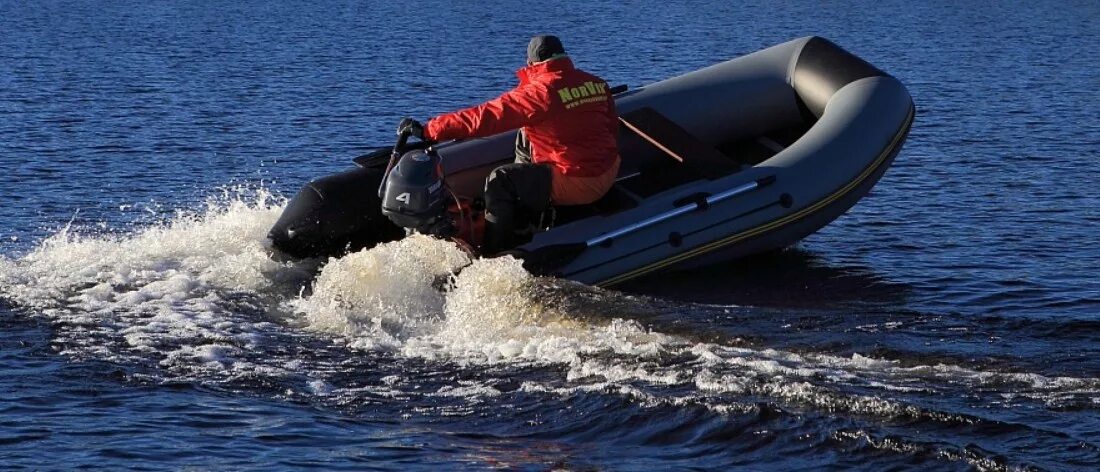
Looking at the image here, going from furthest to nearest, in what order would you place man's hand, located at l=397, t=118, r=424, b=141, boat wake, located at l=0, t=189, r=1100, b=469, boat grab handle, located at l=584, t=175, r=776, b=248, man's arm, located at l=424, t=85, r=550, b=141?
boat grab handle, located at l=584, t=175, r=776, b=248 → man's arm, located at l=424, t=85, r=550, b=141 → man's hand, located at l=397, t=118, r=424, b=141 → boat wake, located at l=0, t=189, r=1100, b=469

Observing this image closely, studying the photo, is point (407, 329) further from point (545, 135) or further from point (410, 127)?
point (545, 135)

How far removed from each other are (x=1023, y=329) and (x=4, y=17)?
19438 millimetres

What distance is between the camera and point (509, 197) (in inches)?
338

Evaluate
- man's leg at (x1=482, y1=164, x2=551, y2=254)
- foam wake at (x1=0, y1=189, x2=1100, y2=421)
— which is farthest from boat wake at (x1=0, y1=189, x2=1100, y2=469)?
man's leg at (x1=482, y1=164, x2=551, y2=254)

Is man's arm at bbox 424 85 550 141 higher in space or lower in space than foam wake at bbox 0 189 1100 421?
higher

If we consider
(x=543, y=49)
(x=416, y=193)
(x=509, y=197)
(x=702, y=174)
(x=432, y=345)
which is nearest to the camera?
(x=432, y=345)

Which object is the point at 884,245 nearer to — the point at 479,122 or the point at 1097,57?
the point at 479,122

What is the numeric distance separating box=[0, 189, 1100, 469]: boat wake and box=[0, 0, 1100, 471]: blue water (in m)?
0.02

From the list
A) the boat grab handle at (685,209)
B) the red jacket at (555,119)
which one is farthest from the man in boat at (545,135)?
the boat grab handle at (685,209)

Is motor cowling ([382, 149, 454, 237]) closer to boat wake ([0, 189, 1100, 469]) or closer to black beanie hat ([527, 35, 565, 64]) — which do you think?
boat wake ([0, 189, 1100, 469])

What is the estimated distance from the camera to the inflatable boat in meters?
8.81

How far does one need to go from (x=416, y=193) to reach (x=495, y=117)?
1.87 ft

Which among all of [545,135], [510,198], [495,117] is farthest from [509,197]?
[495,117]

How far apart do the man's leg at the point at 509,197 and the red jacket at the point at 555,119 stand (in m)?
0.17
